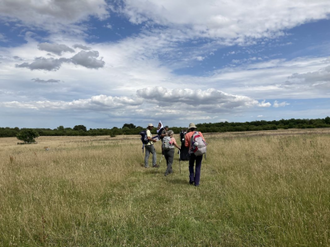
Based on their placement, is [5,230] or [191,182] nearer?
[5,230]

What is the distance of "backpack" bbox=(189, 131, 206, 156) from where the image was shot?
7.48 meters

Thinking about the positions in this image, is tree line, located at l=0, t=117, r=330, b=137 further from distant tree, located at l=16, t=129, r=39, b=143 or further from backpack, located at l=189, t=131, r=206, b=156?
backpack, located at l=189, t=131, r=206, b=156

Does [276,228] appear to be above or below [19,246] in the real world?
above

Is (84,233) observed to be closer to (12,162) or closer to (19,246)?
(19,246)

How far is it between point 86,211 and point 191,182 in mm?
4083

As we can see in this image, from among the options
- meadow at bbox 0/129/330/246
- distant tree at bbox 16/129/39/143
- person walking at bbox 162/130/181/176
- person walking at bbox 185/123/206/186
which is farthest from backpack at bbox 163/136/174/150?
distant tree at bbox 16/129/39/143

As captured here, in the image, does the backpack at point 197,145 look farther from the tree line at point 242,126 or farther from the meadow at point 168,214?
the tree line at point 242,126

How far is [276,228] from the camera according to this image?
3842 millimetres

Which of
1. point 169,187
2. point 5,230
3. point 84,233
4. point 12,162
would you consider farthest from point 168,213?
point 12,162

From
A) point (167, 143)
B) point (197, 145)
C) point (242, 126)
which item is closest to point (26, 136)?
point (167, 143)

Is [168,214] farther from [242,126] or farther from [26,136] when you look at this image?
[242,126]

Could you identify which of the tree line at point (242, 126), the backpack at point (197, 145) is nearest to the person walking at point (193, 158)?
the backpack at point (197, 145)

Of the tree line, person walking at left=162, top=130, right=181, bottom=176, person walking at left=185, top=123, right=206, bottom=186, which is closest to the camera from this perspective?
person walking at left=185, top=123, right=206, bottom=186

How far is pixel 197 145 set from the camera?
7480 mm
